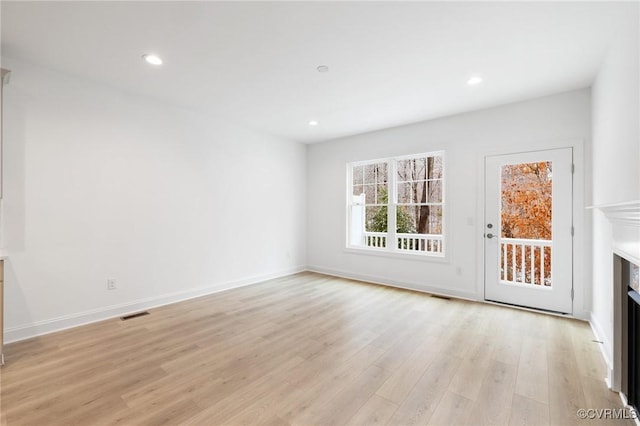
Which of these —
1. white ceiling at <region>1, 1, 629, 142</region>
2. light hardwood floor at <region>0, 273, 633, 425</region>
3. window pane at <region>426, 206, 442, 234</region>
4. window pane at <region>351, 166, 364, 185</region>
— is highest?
white ceiling at <region>1, 1, 629, 142</region>

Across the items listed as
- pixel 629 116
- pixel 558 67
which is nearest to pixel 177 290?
pixel 629 116

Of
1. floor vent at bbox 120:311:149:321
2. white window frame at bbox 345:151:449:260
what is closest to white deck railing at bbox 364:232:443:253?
white window frame at bbox 345:151:449:260

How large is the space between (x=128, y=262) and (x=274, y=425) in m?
2.88

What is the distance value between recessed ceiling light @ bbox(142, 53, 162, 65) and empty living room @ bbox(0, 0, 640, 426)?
34mm

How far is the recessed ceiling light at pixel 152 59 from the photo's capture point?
268cm

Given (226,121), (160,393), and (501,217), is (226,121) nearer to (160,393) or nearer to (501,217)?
(160,393)

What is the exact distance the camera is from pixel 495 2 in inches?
77.8

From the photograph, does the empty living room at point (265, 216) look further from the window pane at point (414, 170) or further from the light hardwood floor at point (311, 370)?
the window pane at point (414, 170)

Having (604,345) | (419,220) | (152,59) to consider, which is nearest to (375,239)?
(419,220)

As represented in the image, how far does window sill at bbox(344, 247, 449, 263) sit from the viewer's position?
436cm

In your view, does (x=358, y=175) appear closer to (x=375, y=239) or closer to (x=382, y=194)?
(x=382, y=194)

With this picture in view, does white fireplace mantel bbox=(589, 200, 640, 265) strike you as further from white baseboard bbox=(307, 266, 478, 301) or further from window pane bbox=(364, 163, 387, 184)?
window pane bbox=(364, 163, 387, 184)

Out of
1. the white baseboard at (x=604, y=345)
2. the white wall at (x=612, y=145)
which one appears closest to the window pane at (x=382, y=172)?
the white wall at (x=612, y=145)
